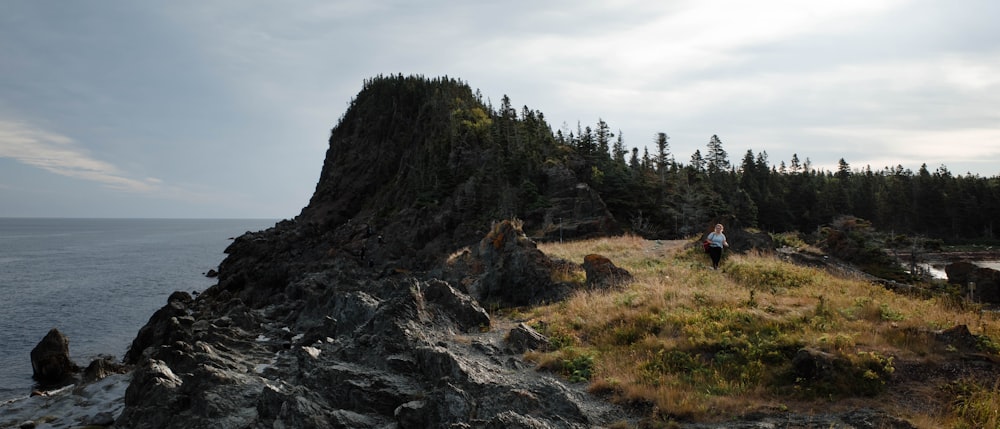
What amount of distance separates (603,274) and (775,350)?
8.60m

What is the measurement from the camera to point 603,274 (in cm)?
1920

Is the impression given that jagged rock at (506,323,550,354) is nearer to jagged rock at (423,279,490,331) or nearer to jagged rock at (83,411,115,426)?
jagged rock at (423,279,490,331)

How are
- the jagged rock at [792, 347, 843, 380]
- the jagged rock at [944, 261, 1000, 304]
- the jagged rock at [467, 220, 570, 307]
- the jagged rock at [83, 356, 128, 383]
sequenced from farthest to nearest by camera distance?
the jagged rock at [83, 356, 128, 383] → the jagged rock at [467, 220, 570, 307] → the jagged rock at [944, 261, 1000, 304] → the jagged rock at [792, 347, 843, 380]

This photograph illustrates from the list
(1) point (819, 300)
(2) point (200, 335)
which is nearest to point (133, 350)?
(2) point (200, 335)

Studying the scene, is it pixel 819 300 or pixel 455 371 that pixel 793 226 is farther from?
pixel 455 371

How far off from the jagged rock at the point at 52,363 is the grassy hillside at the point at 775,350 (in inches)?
962

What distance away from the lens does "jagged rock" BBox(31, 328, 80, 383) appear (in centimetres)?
2455

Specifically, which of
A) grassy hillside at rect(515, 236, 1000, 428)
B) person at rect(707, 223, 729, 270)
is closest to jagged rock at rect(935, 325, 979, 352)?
grassy hillside at rect(515, 236, 1000, 428)

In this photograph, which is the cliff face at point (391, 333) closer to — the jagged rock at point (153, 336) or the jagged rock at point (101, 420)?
the jagged rock at point (153, 336)

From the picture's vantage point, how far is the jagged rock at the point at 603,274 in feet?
61.1

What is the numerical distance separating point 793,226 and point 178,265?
111 m

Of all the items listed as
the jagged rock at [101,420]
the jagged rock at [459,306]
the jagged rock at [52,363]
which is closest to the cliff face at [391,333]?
the jagged rock at [459,306]

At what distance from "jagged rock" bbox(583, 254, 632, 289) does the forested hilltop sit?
91.8 feet

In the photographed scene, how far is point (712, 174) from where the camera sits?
102125 mm
